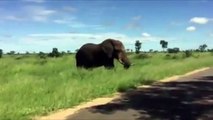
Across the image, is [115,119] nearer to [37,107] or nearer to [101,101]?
[37,107]

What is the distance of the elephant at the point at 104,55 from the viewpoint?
82.3 feet

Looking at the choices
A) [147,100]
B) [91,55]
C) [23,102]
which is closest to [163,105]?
[147,100]

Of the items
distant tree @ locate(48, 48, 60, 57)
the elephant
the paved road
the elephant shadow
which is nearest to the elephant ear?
the elephant

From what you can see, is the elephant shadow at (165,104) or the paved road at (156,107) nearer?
the paved road at (156,107)

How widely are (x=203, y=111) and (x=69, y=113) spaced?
3.70 m

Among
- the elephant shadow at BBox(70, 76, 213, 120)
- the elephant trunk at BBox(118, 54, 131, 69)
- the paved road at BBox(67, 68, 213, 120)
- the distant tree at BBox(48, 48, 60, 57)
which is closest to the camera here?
the paved road at BBox(67, 68, 213, 120)

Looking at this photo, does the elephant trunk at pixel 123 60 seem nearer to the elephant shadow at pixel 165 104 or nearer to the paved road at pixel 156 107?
the elephant shadow at pixel 165 104

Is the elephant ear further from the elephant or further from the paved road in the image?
the paved road

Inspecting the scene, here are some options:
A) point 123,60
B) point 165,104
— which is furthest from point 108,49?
point 165,104

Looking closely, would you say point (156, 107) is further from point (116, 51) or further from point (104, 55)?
point (104, 55)

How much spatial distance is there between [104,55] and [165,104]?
12.3 meters

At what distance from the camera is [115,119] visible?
1084 centimetres

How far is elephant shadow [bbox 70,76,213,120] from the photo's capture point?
11.6 m

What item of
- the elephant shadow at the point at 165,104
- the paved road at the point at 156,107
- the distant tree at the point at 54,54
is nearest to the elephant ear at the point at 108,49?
the elephant shadow at the point at 165,104
